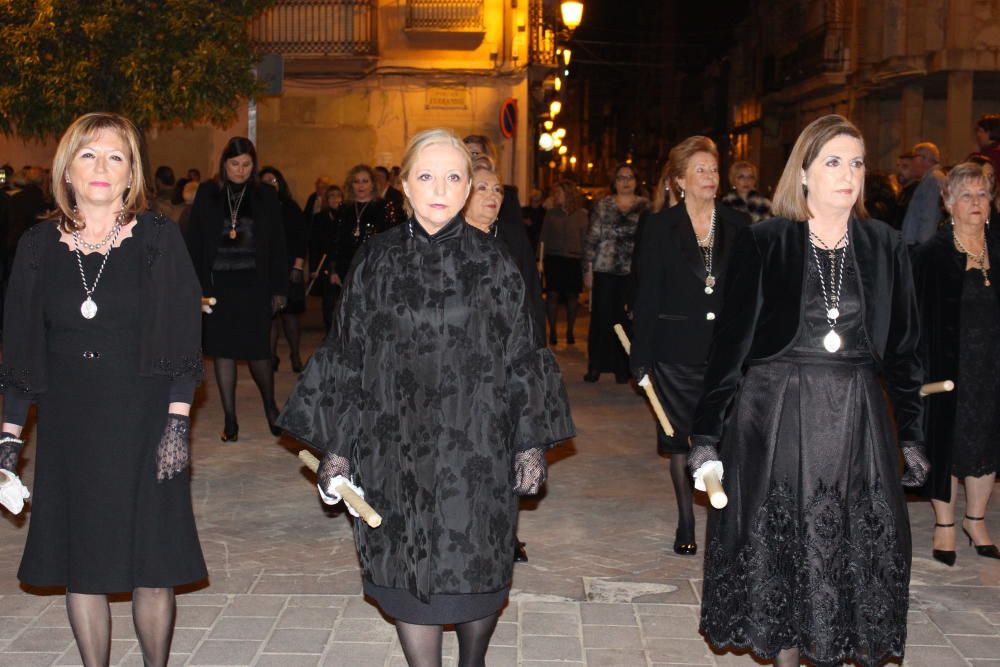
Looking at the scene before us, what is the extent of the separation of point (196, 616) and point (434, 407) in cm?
228

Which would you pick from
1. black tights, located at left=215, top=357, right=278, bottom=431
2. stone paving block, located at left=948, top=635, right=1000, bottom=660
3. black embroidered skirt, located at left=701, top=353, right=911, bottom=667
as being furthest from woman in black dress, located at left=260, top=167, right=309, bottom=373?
black embroidered skirt, located at left=701, top=353, right=911, bottom=667

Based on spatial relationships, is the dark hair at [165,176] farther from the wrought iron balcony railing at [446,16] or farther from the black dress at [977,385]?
the black dress at [977,385]

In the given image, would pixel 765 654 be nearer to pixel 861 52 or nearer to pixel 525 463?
pixel 525 463

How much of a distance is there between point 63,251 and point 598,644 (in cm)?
269

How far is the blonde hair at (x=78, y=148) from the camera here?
182 inches

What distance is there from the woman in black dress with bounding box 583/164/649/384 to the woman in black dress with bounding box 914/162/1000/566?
6127 mm

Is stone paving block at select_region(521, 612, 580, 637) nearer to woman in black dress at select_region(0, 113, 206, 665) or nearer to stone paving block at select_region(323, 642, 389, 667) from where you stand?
stone paving block at select_region(323, 642, 389, 667)

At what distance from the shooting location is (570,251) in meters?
17.5

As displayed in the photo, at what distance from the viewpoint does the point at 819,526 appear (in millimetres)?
4590

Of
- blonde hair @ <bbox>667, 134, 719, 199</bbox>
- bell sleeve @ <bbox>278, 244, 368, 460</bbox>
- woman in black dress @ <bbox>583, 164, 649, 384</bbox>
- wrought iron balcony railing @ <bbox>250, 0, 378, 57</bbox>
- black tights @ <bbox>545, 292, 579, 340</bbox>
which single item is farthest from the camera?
wrought iron balcony railing @ <bbox>250, 0, 378, 57</bbox>

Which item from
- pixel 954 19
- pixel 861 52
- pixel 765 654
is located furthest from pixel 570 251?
pixel 861 52

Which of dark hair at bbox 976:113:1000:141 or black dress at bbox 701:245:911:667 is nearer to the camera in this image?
black dress at bbox 701:245:911:667

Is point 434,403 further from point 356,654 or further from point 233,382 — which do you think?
point 233,382

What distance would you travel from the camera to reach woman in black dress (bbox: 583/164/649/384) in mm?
13477
